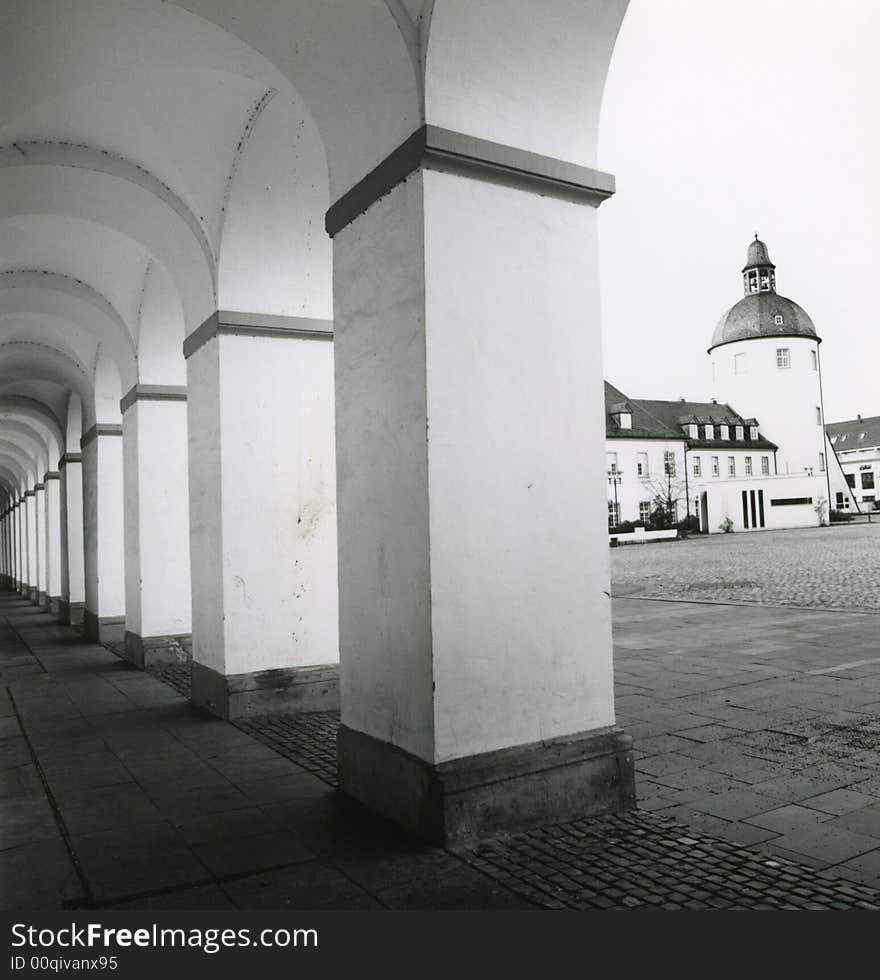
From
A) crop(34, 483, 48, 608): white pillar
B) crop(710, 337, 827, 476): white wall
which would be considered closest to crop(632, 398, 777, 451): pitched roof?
crop(710, 337, 827, 476): white wall

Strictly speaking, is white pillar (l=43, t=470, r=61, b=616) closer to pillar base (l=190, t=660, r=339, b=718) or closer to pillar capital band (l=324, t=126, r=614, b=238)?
pillar base (l=190, t=660, r=339, b=718)

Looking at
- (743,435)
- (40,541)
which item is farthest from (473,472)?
(743,435)

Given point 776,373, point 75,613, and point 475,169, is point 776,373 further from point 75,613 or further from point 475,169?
point 475,169

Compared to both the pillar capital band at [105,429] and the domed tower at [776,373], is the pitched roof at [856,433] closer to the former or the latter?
the domed tower at [776,373]

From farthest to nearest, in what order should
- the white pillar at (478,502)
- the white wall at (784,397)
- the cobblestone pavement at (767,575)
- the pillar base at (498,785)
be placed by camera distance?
the white wall at (784,397) < the cobblestone pavement at (767,575) < the white pillar at (478,502) < the pillar base at (498,785)

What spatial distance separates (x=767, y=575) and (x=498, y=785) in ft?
55.8

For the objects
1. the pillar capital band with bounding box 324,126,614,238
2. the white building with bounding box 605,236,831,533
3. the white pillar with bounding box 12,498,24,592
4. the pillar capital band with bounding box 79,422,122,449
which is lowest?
the white pillar with bounding box 12,498,24,592

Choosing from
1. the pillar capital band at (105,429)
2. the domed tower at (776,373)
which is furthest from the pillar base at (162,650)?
the domed tower at (776,373)

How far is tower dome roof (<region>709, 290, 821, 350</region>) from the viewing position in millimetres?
71062

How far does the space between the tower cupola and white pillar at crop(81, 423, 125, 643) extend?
70.0 metres

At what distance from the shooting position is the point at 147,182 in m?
7.88

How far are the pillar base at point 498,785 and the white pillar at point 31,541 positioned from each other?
75.2 ft

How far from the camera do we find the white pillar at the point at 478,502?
425cm

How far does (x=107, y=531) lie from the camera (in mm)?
13500
